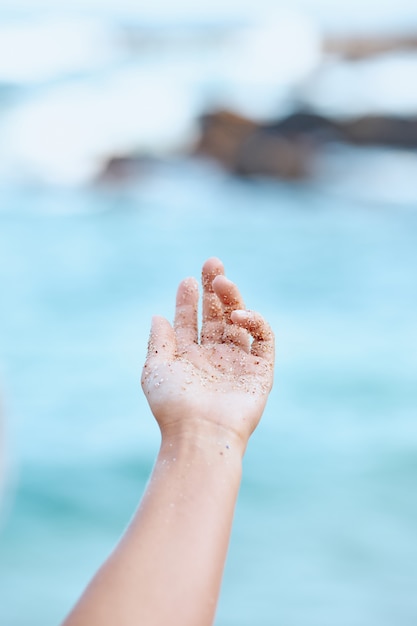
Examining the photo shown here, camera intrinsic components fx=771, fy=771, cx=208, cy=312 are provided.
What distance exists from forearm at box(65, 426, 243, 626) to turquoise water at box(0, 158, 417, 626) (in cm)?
227

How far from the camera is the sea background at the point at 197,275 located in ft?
12.2

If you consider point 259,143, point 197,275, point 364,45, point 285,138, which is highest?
point 364,45

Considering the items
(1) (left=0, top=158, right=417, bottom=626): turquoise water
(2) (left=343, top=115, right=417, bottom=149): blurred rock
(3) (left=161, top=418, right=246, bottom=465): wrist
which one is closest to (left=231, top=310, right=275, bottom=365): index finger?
(3) (left=161, top=418, right=246, bottom=465): wrist

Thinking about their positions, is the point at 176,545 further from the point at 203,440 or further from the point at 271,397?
the point at 271,397

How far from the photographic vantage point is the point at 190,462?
114 cm

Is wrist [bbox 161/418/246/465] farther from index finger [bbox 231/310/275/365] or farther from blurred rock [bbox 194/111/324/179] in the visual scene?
blurred rock [bbox 194/111/324/179]

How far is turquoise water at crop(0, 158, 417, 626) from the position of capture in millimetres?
3527

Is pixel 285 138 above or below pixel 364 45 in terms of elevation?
below

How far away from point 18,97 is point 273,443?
31.1ft

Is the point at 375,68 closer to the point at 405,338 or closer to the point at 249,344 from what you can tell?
the point at 405,338

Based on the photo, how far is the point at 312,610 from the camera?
127 inches

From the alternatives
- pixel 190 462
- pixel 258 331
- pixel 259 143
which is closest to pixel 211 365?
pixel 258 331

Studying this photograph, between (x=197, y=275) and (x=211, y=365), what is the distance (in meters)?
5.83

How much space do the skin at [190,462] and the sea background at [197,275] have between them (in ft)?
7.19
